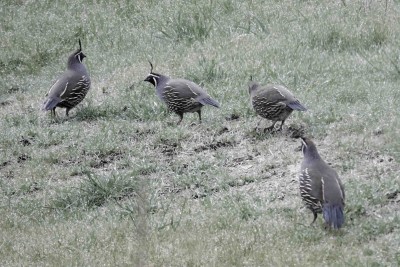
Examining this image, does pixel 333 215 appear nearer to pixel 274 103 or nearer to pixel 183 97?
pixel 274 103

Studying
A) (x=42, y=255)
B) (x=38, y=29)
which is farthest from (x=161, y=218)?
(x=38, y=29)

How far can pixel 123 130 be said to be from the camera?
11.0 m

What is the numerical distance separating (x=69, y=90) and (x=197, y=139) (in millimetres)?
2130

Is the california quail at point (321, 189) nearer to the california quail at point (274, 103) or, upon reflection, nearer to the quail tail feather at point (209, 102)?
the california quail at point (274, 103)

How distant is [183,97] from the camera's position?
10680 mm

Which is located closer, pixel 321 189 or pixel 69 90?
pixel 321 189

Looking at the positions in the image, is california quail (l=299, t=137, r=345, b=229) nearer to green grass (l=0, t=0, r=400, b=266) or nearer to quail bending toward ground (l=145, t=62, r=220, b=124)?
green grass (l=0, t=0, r=400, b=266)

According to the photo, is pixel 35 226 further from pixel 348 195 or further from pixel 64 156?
pixel 348 195

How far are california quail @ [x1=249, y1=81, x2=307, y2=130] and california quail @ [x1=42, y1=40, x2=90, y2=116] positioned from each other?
2644mm

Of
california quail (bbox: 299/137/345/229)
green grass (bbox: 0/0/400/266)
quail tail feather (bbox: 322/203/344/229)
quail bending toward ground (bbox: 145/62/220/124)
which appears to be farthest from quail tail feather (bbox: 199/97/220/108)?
quail tail feather (bbox: 322/203/344/229)

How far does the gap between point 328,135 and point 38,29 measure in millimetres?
7135

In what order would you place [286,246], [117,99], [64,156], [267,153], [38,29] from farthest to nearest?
[38,29] → [117,99] → [64,156] → [267,153] → [286,246]

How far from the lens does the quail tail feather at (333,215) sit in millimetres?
7410

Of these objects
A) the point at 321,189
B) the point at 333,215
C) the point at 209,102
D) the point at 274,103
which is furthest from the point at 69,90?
the point at 333,215
